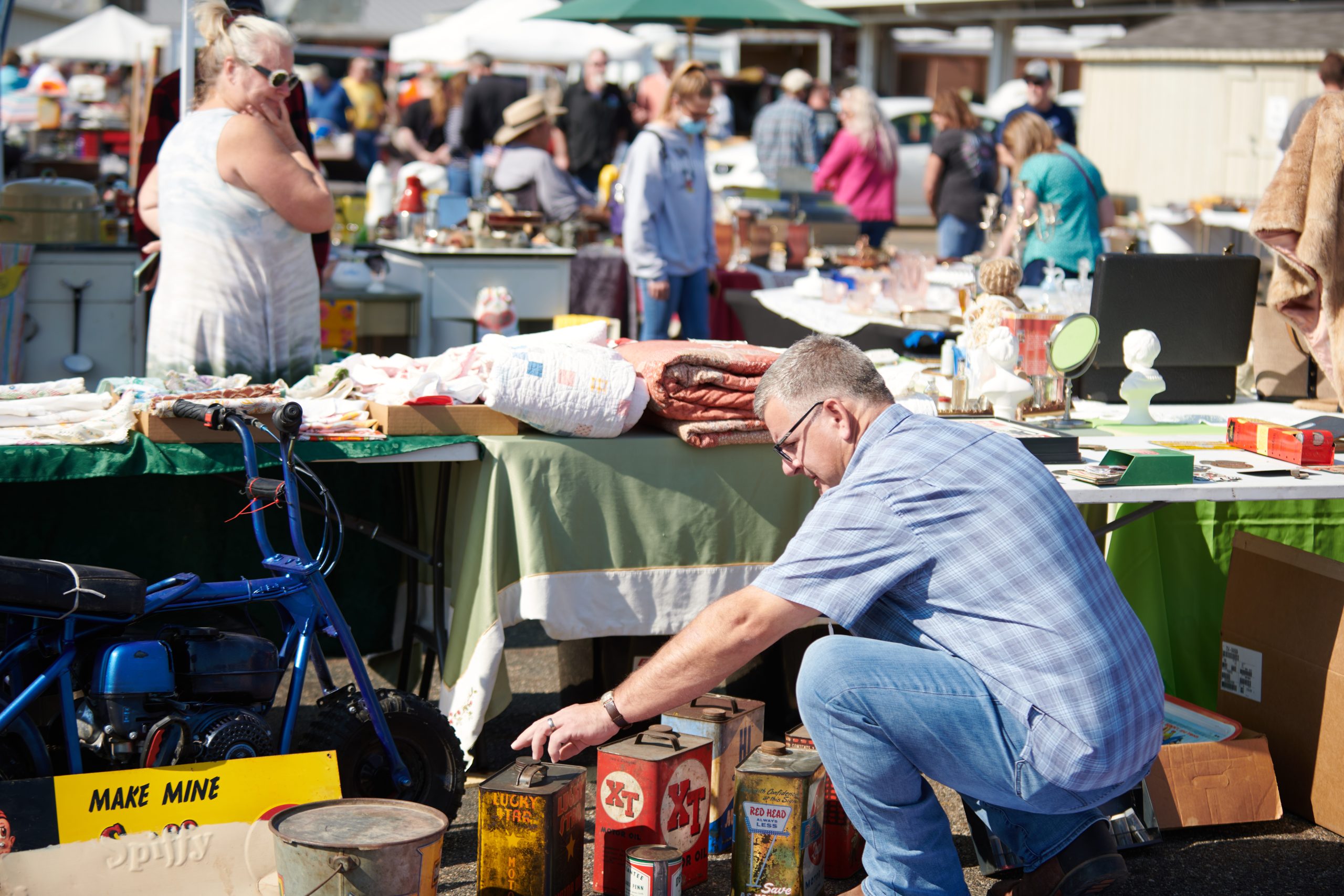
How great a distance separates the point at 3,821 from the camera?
262 centimetres

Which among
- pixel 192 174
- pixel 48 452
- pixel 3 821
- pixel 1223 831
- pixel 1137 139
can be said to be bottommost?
pixel 1223 831

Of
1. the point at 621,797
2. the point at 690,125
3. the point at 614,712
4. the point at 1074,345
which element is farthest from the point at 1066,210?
the point at 614,712

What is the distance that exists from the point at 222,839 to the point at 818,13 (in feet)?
24.4

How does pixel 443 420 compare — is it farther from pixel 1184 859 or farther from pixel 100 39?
pixel 100 39

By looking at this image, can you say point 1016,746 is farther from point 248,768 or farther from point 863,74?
point 863,74

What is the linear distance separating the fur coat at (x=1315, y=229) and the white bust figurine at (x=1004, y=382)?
0.82m

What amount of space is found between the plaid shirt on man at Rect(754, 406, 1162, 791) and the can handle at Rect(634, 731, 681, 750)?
0.71 m

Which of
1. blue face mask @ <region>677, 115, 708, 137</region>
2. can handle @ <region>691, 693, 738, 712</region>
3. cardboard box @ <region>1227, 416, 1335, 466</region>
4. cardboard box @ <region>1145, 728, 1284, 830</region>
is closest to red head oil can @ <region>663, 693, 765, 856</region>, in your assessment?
can handle @ <region>691, 693, 738, 712</region>

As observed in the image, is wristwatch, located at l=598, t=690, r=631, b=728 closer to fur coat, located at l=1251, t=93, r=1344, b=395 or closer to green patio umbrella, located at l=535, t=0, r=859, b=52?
fur coat, located at l=1251, t=93, r=1344, b=395

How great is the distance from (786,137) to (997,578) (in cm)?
868

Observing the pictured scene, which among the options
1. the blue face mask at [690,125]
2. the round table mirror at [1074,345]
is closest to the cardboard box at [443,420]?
the round table mirror at [1074,345]

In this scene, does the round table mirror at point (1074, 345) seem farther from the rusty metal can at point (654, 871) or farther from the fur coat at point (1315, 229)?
the rusty metal can at point (654, 871)

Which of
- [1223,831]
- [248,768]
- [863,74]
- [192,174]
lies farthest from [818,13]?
[863,74]

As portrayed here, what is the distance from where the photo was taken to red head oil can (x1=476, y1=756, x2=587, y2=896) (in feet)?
9.08
